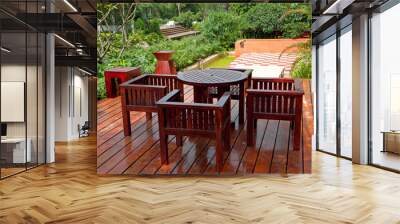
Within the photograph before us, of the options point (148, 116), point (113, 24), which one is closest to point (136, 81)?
point (148, 116)

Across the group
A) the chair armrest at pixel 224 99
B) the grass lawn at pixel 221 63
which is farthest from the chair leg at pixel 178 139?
the grass lawn at pixel 221 63


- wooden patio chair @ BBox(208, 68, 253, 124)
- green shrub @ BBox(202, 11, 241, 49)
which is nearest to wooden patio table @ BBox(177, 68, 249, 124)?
wooden patio chair @ BBox(208, 68, 253, 124)

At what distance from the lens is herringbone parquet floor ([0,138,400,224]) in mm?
3773

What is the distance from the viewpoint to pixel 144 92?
18.0 ft

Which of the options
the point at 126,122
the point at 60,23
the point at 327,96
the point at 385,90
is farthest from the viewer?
the point at 327,96

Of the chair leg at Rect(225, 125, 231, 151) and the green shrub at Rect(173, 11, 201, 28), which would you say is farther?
the green shrub at Rect(173, 11, 201, 28)

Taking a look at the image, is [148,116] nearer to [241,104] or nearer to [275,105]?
[241,104]

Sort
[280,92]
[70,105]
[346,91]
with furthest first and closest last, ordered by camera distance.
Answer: [70,105] → [346,91] → [280,92]

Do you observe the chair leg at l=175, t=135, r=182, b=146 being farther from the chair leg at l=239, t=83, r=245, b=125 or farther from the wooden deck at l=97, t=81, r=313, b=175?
the chair leg at l=239, t=83, r=245, b=125

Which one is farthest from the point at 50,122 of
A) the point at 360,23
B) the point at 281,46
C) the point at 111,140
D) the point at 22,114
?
the point at 360,23

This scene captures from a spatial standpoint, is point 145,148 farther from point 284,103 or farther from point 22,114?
point 22,114

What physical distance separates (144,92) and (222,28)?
1207 mm

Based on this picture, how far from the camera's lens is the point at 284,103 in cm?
534

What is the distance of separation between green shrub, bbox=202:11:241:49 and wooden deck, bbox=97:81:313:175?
73 centimetres
